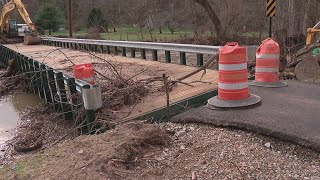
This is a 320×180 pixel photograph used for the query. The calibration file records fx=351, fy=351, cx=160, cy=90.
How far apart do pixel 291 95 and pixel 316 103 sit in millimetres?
639

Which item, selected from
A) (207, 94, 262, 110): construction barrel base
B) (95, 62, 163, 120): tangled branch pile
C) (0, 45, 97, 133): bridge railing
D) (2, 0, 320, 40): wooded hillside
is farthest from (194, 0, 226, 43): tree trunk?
(207, 94, 262, 110): construction barrel base

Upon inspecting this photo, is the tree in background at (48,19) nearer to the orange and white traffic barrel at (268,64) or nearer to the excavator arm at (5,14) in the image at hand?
the excavator arm at (5,14)

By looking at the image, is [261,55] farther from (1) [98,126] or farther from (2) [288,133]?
(1) [98,126]

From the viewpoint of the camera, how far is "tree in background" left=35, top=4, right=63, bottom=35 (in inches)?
2213

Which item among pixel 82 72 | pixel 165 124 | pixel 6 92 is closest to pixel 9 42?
pixel 6 92

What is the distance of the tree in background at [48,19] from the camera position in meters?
56.2

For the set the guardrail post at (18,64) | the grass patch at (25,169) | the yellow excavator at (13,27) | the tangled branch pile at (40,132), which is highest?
the yellow excavator at (13,27)

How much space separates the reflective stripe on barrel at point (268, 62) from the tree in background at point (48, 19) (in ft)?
173

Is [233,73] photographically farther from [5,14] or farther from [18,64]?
[5,14]

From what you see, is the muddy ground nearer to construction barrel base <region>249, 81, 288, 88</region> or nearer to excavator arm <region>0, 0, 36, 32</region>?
construction barrel base <region>249, 81, 288, 88</region>

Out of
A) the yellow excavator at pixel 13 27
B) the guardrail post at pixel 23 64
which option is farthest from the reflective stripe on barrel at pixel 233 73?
the yellow excavator at pixel 13 27

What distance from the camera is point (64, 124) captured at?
25.3 feet

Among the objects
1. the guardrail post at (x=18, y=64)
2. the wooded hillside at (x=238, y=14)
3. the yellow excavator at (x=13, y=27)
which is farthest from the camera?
the yellow excavator at (x=13, y=27)

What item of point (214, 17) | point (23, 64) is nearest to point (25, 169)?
point (23, 64)
